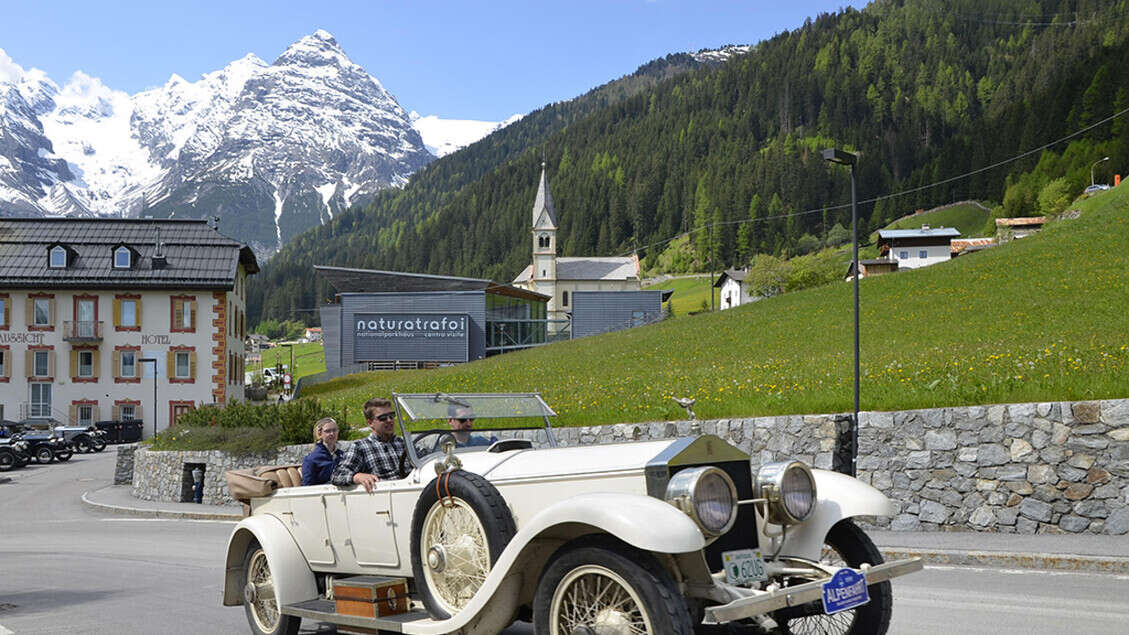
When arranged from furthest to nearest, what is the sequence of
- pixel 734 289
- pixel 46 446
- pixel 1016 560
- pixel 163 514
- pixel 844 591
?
pixel 734 289
pixel 46 446
pixel 163 514
pixel 1016 560
pixel 844 591

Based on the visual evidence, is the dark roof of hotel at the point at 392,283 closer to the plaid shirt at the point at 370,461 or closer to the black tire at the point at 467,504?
the plaid shirt at the point at 370,461

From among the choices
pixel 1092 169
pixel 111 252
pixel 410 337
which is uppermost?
pixel 1092 169

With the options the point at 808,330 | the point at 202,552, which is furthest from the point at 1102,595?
the point at 808,330

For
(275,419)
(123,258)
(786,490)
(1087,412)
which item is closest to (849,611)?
(786,490)

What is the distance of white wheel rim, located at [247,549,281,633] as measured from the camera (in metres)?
7.63

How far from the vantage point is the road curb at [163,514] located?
72.9ft

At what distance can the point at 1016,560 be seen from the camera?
37.5 ft

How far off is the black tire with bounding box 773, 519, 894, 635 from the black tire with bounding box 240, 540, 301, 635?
3.74 meters

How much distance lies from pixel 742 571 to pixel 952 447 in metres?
10.7

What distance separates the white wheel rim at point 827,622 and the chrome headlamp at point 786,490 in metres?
0.44

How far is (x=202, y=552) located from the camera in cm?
1523

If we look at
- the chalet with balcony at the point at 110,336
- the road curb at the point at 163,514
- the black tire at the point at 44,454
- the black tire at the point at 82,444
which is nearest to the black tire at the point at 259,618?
the road curb at the point at 163,514

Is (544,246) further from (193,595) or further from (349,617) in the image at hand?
(349,617)

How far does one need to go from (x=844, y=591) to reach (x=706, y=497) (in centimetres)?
87
